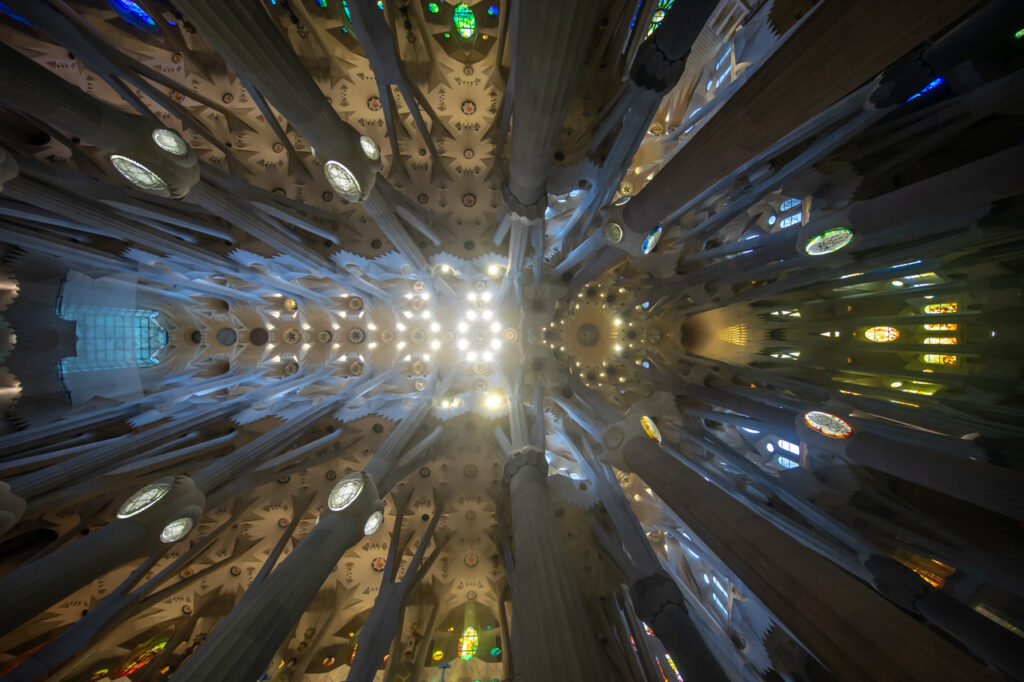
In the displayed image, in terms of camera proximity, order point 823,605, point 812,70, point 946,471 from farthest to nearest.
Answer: point 946,471
point 823,605
point 812,70

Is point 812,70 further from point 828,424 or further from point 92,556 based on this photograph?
point 92,556

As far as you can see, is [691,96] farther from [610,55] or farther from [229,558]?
[229,558]

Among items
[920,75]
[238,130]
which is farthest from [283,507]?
[920,75]

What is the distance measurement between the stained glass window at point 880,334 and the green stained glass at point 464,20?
43.7 feet

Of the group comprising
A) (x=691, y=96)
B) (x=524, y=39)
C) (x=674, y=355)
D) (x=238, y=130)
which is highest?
(x=691, y=96)

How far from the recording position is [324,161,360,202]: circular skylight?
643cm

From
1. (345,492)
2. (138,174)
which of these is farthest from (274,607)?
(138,174)

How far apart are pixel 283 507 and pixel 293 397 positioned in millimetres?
3519

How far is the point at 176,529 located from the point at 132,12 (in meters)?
11.9

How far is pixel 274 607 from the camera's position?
15.9ft

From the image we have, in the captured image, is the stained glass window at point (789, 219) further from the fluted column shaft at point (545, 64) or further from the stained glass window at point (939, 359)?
the fluted column shaft at point (545, 64)

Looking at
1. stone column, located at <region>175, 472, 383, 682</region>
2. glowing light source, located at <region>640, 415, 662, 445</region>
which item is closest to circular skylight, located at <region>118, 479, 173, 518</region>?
stone column, located at <region>175, 472, 383, 682</region>

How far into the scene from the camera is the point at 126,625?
377 inches

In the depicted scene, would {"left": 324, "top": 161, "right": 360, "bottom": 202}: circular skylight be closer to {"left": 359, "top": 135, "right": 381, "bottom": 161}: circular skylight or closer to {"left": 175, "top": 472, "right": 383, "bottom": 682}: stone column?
{"left": 359, "top": 135, "right": 381, "bottom": 161}: circular skylight
